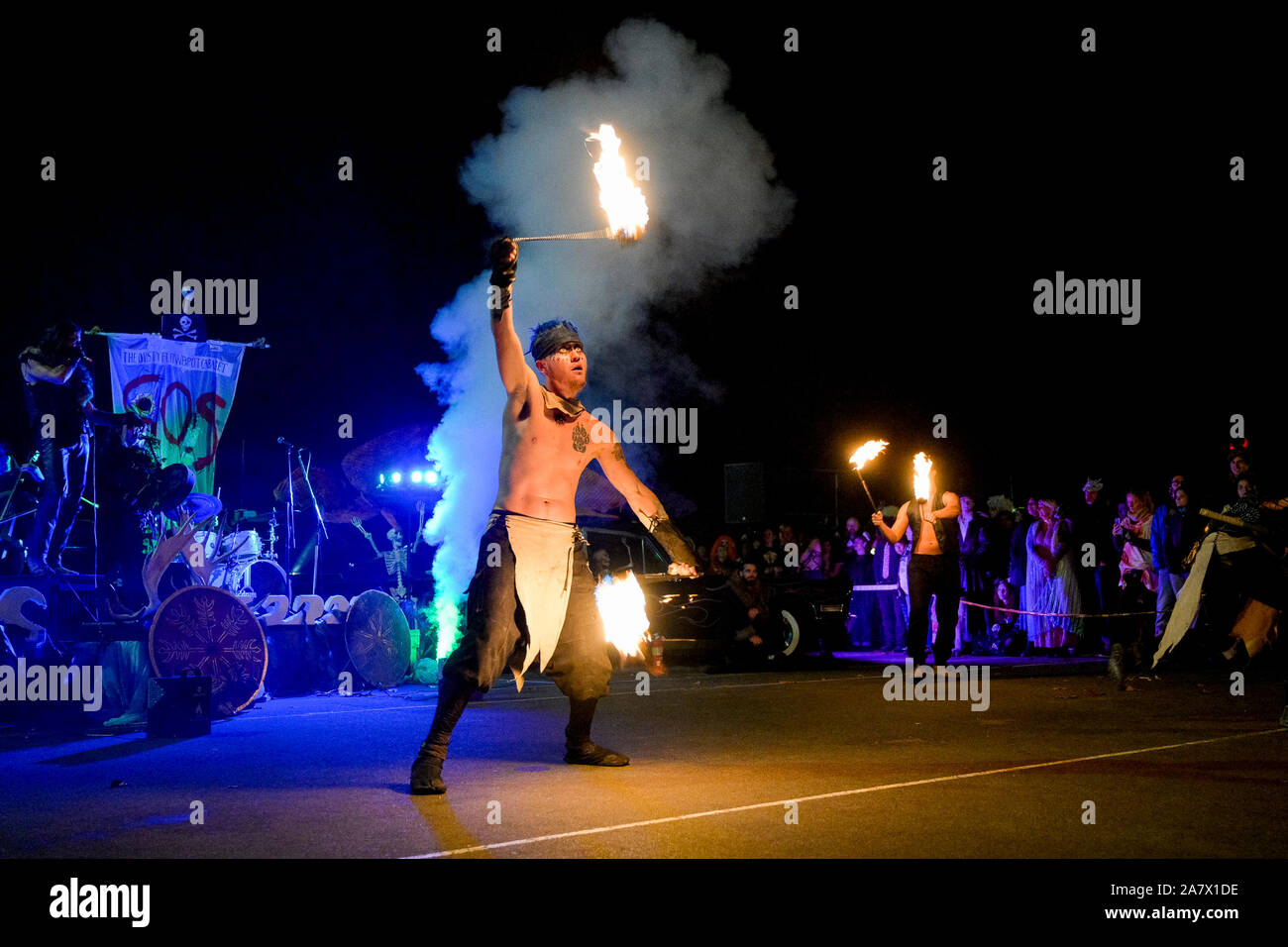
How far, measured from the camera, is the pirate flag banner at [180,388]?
1381cm

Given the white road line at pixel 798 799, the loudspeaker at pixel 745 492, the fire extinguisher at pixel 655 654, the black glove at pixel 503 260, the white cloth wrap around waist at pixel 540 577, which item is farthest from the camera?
the loudspeaker at pixel 745 492

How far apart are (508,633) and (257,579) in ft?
27.4

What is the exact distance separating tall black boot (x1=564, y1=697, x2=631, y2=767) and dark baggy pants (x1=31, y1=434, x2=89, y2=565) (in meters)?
5.61

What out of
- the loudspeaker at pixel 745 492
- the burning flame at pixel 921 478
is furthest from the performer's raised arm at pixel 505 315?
the loudspeaker at pixel 745 492

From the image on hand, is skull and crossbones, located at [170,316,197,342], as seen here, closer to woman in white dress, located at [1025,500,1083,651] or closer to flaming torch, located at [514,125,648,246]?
flaming torch, located at [514,125,648,246]

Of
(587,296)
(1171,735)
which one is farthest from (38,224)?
(1171,735)

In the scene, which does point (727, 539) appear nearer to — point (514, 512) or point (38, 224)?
point (38, 224)

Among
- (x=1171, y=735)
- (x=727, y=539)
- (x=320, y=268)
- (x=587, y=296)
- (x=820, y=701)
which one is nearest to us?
(x=1171, y=735)

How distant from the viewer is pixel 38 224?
15438 mm

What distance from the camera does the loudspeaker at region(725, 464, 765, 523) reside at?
21888mm

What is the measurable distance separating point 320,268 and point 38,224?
13.4 feet

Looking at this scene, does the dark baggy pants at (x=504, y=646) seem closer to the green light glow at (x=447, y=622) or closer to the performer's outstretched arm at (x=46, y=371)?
the performer's outstretched arm at (x=46, y=371)

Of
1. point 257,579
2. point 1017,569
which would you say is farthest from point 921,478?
point 257,579

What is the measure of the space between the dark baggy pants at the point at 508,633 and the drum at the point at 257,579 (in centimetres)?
698
